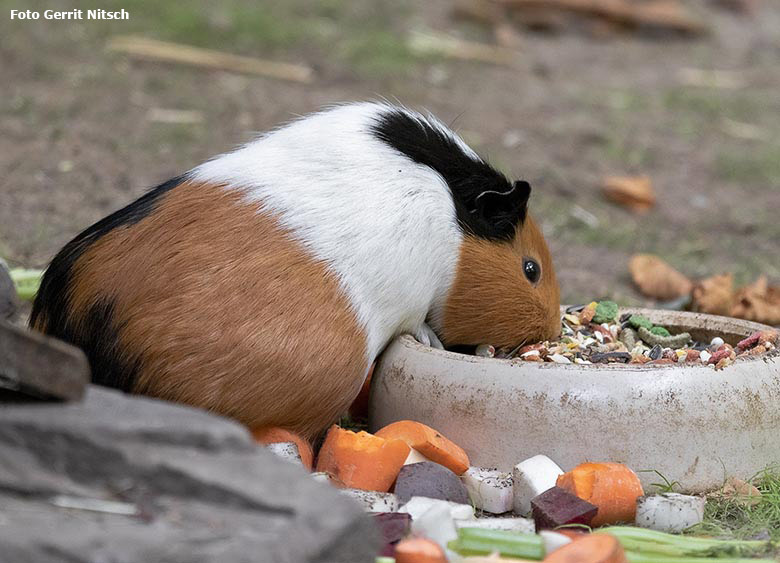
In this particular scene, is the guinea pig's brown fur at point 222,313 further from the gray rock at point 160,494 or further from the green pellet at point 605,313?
the green pellet at point 605,313

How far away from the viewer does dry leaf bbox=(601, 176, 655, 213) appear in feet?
23.4

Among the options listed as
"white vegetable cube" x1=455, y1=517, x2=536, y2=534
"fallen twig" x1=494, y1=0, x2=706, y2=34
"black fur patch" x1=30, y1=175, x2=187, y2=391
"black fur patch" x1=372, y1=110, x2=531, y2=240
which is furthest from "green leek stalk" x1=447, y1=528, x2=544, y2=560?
"fallen twig" x1=494, y1=0, x2=706, y2=34

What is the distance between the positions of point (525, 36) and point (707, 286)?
19.1 ft

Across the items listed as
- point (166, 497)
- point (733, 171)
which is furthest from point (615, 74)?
point (166, 497)

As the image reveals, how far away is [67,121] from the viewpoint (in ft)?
23.1

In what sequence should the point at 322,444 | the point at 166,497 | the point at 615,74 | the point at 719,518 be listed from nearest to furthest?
the point at 166,497 → the point at 719,518 → the point at 322,444 → the point at 615,74

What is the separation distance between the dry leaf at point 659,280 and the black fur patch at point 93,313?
2.87 meters

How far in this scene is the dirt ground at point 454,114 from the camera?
20.7ft

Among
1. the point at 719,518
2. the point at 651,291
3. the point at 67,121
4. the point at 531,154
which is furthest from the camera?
the point at 531,154

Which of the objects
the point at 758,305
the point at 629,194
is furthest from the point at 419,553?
the point at 629,194

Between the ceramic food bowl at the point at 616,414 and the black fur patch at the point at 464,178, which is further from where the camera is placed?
the black fur patch at the point at 464,178

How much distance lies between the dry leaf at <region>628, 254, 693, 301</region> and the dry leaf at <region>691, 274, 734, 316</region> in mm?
333

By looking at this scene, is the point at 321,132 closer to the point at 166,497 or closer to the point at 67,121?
the point at 166,497

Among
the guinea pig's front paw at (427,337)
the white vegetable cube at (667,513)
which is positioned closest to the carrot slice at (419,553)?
the white vegetable cube at (667,513)
